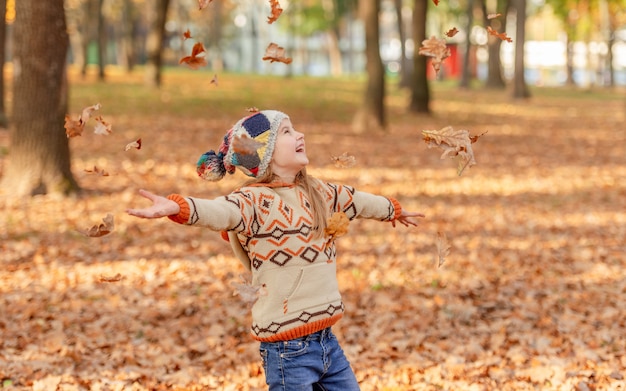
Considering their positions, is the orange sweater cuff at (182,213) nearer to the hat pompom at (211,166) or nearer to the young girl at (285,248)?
the young girl at (285,248)

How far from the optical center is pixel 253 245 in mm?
3541

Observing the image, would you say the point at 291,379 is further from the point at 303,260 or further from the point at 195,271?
the point at 195,271

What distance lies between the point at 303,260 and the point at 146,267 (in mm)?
5034

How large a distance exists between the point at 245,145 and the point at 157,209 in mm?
557

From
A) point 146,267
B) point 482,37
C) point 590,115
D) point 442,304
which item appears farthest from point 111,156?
point 482,37

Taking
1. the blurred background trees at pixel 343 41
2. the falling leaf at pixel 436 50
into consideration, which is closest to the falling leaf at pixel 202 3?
the blurred background trees at pixel 343 41

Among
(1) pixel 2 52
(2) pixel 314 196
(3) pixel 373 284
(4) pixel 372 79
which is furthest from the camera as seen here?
(4) pixel 372 79

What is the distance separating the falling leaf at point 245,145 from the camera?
352 cm

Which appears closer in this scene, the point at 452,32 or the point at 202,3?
the point at 202,3

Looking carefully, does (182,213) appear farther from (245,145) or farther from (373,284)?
(373,284)

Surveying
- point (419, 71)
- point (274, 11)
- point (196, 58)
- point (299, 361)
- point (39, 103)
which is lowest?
point (299, 361)

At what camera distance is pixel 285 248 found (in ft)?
11.5

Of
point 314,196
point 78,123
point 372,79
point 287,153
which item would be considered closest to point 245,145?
point 287,153

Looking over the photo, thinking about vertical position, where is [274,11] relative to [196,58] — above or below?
above
